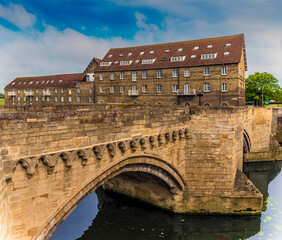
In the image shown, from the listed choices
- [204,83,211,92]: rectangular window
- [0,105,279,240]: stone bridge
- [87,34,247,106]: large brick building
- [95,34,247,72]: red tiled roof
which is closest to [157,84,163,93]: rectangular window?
[87,34,247,106]: large brick building

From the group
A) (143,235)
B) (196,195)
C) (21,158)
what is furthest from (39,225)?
(196,195)

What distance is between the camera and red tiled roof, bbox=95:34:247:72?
118 ft

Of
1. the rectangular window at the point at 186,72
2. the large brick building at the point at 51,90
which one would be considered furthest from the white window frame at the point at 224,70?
the large brick building at the point at 51,90

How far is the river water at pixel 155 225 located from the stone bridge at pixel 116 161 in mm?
620

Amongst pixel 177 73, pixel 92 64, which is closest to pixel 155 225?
pixel 177 73

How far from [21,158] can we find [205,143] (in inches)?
409

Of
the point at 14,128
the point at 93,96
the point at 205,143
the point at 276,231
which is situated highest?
the point at 93,96

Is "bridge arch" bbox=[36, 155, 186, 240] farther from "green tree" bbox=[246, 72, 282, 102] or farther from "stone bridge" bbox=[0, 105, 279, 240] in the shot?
"green tree" bbox=[246, 72, 282, 102]

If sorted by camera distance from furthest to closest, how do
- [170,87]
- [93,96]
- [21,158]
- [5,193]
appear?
1. [93,96]
2. [170,87]
3. [21,158]
4. [5,193]

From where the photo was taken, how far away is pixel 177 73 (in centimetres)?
3875

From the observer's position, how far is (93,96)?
160ft

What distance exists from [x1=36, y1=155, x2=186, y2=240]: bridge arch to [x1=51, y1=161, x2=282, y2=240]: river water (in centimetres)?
185

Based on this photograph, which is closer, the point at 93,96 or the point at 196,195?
the point at 196,195

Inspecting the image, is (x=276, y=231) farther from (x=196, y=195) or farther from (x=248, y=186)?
(x=196, y=195)
